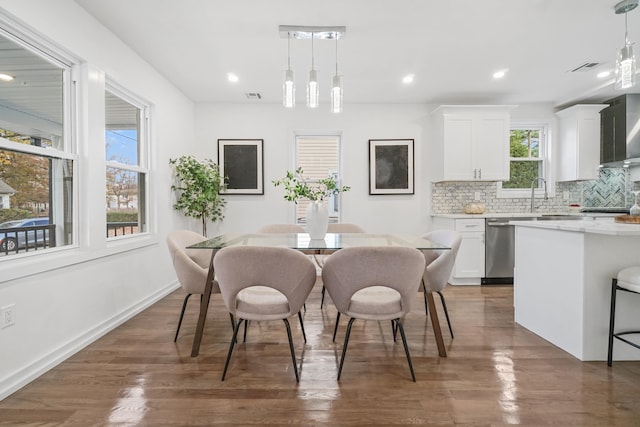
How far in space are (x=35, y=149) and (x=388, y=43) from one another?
112 inches

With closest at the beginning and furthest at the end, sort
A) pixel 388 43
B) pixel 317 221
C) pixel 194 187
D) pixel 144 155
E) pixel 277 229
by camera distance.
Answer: pixel 317 221, pixel 388 43, pixel 277 229, pixel 144 155, pixel 194 187

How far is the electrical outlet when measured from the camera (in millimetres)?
1864

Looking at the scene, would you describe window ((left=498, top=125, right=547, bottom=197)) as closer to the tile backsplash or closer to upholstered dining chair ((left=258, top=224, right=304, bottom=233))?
the tile backsplash

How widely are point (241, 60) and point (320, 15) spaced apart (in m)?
1.13

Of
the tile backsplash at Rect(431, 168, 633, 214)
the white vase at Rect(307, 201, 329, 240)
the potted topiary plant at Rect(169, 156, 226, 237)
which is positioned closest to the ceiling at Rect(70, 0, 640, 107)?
the potted topiary plant at Rect(169, 156, 226, 237)

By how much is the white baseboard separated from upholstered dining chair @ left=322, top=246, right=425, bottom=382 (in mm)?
1839

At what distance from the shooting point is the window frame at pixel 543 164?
495cm

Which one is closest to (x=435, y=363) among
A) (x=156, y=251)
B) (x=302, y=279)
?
(x=302, y=279)

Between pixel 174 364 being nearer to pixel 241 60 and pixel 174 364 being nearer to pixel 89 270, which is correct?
pixel 89 270

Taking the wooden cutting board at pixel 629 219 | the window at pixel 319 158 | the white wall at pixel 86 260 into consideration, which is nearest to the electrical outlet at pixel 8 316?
the white wall at pixel 86 260

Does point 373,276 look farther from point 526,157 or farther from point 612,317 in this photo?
point 526,157

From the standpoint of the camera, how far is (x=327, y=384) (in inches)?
77.7

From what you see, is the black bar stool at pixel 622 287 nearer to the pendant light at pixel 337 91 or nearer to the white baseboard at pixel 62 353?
the pendant light at pixel 337 91

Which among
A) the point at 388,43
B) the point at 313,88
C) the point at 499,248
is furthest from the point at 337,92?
the point at 499,248
